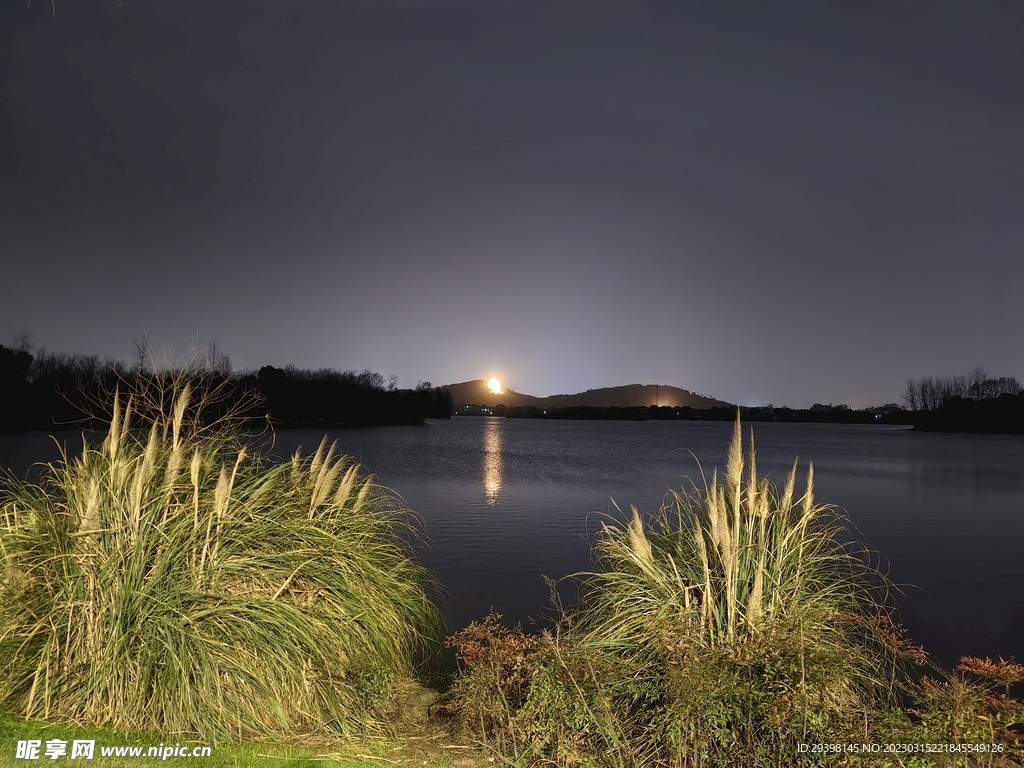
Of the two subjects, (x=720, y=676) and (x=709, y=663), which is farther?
(x=709, y=663)

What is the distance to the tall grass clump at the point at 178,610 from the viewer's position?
4980 mm

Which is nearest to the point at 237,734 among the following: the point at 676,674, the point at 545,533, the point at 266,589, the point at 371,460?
the point at 266,589

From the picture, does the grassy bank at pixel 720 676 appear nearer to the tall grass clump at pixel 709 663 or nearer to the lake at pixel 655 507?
the tall grass clump at pixel 709 663

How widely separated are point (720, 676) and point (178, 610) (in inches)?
155

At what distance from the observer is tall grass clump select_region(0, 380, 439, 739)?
4980 mm

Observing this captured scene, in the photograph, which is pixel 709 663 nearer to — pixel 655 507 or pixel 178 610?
pixel 178 610

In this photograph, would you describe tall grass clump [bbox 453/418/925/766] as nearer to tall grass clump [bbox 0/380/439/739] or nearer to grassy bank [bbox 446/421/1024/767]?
grassy bank [bbox 446/421/1024/767]

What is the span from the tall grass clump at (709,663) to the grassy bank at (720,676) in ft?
0.04

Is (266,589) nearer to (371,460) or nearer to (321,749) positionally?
(321,749)

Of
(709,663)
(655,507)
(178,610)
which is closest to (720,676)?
(709,663)

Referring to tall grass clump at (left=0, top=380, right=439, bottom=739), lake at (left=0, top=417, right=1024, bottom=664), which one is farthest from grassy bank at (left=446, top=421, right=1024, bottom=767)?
lake at (left=0, top=417, right=1024, bottom=664)

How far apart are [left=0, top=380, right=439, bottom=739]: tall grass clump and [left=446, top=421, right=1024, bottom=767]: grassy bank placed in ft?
3.81

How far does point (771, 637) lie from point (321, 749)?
3.44 meters

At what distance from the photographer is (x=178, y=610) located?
5152 mm
